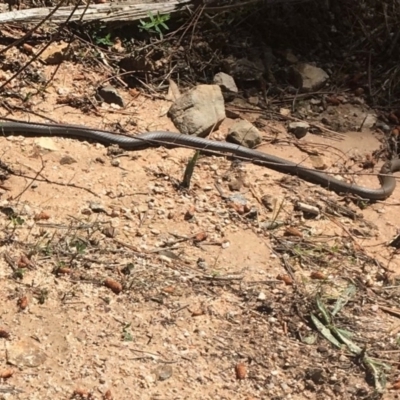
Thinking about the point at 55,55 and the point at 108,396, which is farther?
the point at 55,55

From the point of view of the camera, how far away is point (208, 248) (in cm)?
402

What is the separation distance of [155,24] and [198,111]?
2.67 feet

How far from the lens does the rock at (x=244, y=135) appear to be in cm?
498

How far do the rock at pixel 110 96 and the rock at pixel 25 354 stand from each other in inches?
89.6

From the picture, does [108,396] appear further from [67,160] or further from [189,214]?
[67,160]

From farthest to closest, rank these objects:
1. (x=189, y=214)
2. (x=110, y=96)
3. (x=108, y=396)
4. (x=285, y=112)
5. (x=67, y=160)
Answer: (x=285, y=112) < (x=110, y=96) < (x=67, y=160) < (x=189, y=214) < (x=108, y=396)

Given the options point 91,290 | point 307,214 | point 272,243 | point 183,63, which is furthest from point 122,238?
point 183,63

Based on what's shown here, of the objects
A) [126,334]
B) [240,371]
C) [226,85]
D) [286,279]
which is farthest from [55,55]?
[240,371]

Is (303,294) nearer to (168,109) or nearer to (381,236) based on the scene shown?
(381,236)

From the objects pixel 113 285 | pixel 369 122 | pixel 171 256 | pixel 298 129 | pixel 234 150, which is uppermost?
pixel 113 285

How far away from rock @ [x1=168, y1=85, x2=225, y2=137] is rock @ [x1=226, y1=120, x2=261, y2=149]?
139 mm

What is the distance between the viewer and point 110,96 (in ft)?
16.7

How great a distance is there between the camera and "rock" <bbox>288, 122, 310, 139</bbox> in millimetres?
5242

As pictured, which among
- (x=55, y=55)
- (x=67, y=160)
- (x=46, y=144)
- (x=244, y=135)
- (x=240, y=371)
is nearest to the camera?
(x=240, y=371)
